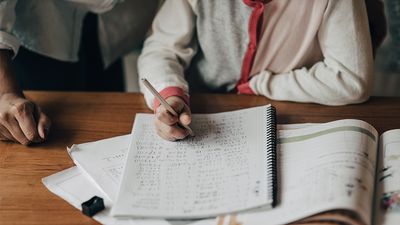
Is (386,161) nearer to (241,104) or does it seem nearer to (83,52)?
(241,104)

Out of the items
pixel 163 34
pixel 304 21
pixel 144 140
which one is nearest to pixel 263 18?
pixel 304 21

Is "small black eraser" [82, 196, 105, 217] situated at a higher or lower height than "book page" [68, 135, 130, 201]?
higher

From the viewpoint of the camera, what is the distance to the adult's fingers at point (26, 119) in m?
0.85

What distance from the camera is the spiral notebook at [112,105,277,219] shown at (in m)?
0.70

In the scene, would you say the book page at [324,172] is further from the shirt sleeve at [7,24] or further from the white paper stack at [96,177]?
the shirt sleeve at [7,24]

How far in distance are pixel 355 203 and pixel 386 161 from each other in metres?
0.13

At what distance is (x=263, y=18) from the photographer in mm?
942

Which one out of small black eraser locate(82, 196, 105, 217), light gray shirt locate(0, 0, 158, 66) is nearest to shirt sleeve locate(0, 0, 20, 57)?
light gray shirt locate(0, 0, 158, 66)

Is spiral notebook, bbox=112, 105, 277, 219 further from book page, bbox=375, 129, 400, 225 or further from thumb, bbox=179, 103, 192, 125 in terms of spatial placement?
book page, bbox=375, 129, 400, 225

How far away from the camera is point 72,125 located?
911 mm

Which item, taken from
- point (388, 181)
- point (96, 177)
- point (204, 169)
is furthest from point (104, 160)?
point (388, 181)

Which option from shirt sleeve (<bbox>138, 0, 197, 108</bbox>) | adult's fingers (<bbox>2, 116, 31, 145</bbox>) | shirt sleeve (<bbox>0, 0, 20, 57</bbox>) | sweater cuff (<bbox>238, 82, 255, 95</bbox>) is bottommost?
sweater cuff (<bbox>238, 82, 255, 95</bbox>)

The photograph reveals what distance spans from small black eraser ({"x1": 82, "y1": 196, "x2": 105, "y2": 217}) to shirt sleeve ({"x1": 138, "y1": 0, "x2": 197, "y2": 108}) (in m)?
0.25

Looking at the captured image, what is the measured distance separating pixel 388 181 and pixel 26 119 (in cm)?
53
